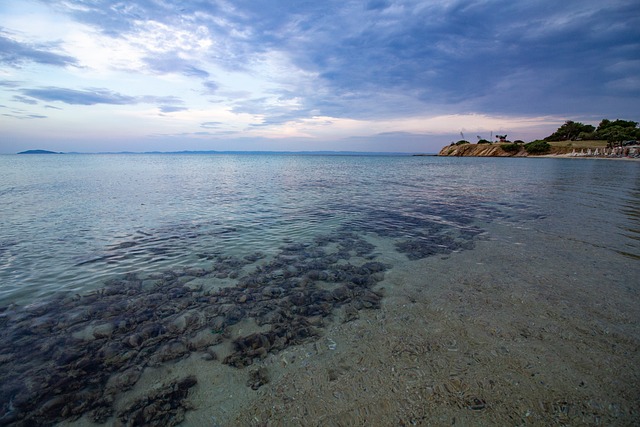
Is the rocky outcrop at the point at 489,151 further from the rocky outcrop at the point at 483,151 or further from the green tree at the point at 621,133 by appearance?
the green tree at the point at 621,133

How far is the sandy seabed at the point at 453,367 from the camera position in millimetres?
4387

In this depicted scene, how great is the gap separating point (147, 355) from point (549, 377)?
7.78 metres

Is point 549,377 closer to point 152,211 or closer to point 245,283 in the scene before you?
point 245,283

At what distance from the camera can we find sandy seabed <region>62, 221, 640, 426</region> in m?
4.39

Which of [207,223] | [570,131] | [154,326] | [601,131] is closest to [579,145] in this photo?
[601,131]

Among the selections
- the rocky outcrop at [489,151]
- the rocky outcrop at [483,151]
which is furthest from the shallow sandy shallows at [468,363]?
the rocky outcrop at [483,151]

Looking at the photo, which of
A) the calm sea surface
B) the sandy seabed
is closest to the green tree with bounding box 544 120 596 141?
the calm sea surface

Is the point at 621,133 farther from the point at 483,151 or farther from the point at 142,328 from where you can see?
the point at 142,328

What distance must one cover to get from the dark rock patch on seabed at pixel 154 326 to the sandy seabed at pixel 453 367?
33 centimetres

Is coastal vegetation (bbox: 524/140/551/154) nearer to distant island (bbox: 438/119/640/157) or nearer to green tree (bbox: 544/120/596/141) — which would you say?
distant island (bbox: 438/119/640/157)

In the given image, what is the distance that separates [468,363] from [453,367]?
0.35 m

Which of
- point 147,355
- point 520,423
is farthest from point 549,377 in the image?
point 147,355

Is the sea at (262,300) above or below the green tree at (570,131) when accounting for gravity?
below

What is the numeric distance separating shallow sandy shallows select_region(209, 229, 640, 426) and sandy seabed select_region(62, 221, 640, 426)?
0.02 meters
